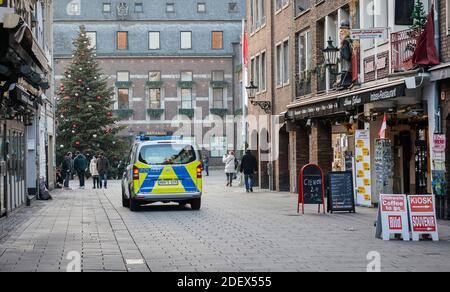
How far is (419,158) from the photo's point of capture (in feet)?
80.0

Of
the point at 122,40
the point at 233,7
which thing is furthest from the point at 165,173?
the point at 233,7

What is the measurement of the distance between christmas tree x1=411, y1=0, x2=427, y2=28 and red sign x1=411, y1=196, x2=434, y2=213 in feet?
23.0

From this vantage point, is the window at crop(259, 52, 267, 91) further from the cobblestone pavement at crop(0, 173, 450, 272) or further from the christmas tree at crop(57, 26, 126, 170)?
the christmas tree at crop(57, 26, 126, 170)

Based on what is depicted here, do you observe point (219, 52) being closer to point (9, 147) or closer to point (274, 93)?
point (274, 93)

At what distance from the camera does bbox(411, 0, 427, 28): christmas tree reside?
21.6 meters

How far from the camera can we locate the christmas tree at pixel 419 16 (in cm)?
2164

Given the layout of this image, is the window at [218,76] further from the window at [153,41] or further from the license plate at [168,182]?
the license plate at [168,182]

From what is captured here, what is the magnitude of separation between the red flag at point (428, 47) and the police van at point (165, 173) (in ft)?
22.9

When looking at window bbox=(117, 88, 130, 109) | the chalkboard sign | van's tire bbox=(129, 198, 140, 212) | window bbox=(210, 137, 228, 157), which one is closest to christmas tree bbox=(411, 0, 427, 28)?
the chalkboard sign

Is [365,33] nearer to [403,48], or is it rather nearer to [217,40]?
[403,48]

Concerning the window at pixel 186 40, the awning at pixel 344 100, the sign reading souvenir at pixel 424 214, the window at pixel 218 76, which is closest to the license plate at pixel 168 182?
the awning at pixel 344 100

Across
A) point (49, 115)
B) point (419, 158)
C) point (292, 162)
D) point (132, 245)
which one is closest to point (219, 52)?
point (49, 115)

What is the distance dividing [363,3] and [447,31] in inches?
240

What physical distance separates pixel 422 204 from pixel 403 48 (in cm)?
769
